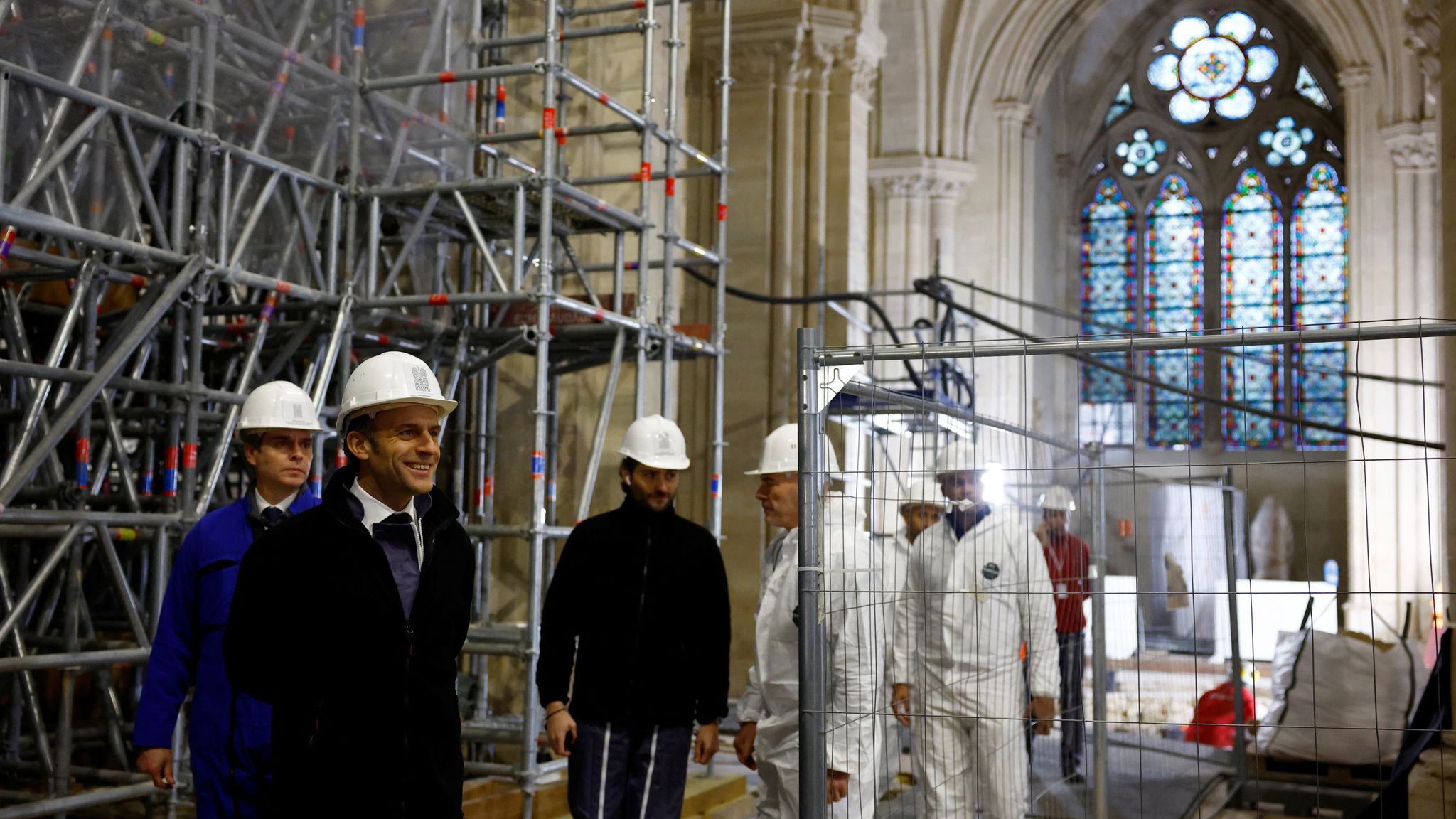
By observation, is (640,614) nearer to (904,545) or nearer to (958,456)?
(958,456)

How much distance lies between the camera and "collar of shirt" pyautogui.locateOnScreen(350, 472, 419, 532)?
312 cm

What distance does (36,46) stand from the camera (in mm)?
5996

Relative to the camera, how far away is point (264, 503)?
14.1 feet

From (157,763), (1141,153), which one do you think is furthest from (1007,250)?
(157,763)

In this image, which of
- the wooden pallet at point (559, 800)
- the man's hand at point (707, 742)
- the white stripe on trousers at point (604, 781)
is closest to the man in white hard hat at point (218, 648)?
the white stripe on trousers at point (604, 781)

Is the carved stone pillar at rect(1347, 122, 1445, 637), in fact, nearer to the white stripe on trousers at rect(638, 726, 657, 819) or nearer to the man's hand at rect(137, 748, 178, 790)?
the white stripe on trousers at rect(638, 726, 657, 819)

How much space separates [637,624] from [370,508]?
6.00 ft

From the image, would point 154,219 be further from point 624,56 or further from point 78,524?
point 624,56

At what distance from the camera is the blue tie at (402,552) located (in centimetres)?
312

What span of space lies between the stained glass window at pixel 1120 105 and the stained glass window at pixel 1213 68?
0.50m

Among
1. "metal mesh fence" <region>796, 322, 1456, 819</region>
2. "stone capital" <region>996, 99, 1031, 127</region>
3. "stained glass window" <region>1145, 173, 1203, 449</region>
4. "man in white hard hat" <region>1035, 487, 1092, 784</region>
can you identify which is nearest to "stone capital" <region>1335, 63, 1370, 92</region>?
"stone capital" <region>996, 99, 1031, 127</region>

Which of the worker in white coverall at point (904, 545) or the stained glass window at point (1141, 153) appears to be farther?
the stained glass window at point (1141, 153)

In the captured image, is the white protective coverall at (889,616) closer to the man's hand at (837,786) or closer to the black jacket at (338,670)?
the man's hand at (837,786)

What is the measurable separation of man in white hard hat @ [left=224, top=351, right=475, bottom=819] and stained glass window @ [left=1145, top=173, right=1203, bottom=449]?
25856 millimetres
